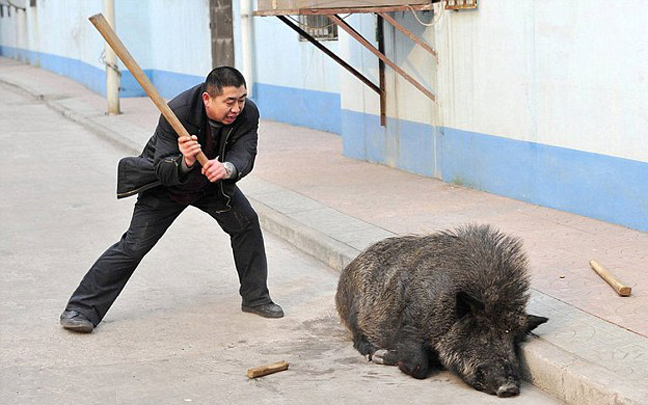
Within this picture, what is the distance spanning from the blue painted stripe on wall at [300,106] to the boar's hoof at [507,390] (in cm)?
1090

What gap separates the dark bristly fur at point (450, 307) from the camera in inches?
220

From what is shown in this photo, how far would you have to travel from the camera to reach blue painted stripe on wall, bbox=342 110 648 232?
28.3ft

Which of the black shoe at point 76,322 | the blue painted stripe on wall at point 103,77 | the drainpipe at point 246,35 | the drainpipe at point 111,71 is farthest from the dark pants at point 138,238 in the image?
the blue painted stripe on wall at point 103,77

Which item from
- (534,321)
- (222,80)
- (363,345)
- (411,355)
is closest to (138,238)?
(222,80)

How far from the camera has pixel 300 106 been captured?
17.6 m

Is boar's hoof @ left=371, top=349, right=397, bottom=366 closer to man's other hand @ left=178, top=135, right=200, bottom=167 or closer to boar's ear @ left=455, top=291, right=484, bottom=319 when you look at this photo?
boar's ear @ left=455, top=291, right=484, bottom=319

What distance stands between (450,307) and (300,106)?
1210 cm

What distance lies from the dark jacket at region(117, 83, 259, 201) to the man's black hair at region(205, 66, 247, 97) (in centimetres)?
20

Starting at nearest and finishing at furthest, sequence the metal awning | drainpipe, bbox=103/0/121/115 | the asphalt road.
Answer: the asphalt road
the metal awning
drainpipe, bbox=103/0/121/115

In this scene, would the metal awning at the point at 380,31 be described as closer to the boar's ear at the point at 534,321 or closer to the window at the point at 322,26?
the window at the point at 322,26

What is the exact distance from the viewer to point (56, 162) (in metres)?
15.2

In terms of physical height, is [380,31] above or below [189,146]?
above

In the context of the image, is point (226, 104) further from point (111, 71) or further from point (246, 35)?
point (111, 71)

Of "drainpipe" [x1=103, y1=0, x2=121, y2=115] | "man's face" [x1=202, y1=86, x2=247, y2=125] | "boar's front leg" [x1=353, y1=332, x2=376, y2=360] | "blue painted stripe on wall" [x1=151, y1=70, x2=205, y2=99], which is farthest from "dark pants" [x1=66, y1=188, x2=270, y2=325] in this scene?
"blue painted stripe on wall" [x1=151, y1=70, x2=205, y2=99]
